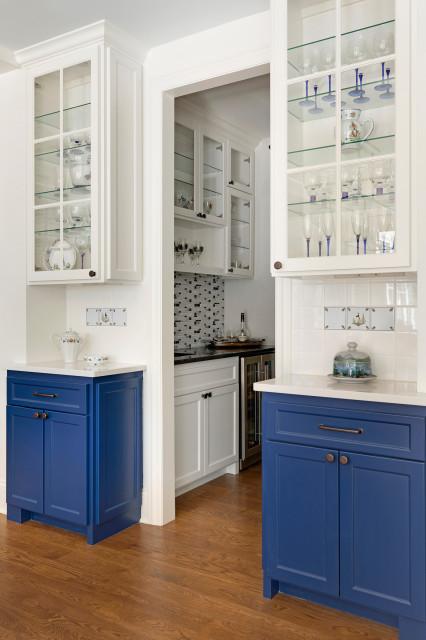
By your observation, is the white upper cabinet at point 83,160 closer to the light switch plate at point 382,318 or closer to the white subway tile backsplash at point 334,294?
Result: the white subway tile backsplash at point 334,294

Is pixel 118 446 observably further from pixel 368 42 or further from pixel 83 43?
pixel 368 42

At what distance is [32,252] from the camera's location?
3391 mm

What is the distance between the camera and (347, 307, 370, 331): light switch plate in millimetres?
2641

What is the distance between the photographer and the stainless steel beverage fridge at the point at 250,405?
4242mm

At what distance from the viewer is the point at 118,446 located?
3.13m

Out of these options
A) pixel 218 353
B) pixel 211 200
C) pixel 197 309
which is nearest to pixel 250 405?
pixel 218 353

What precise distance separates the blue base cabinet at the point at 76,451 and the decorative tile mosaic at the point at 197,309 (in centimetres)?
132

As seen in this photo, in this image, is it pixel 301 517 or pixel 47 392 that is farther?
pixel 47 392

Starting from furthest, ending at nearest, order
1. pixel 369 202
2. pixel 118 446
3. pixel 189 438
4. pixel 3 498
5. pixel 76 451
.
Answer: pixel 189 438
pixel 3 498
pixel 118 446
pixel 76 451
pixel 369 202

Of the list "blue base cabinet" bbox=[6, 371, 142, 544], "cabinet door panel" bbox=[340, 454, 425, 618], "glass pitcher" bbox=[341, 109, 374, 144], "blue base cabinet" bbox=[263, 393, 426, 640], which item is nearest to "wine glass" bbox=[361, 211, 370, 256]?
"glass pitcher" bbox=[341, 109, 374, 144]

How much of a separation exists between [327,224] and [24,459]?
86.0 inches

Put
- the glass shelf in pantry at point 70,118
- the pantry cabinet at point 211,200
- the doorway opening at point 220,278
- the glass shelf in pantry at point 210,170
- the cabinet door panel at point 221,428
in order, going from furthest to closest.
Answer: the glass shelf in pantry at point 210,170 → the pantry cabinet at point 211,200 → the cabinet door panel at point 221,428 → the doorway opening at point 220,278 → the glass shelf in pantry at point 70,118

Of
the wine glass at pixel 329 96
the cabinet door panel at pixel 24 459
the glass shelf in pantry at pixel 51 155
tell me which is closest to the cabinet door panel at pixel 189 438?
the cabinet door panel at pixel 24 459

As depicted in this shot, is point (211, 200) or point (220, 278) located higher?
point (211, 200)
